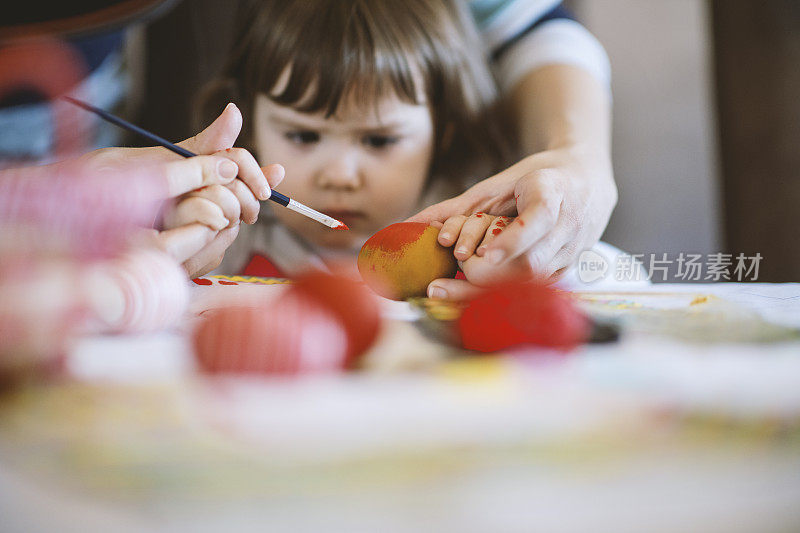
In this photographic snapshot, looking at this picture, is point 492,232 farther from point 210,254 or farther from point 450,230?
point 210,254

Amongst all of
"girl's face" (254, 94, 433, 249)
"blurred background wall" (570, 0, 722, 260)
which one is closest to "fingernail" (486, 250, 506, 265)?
"girl's face" (254, 94, 433, 249)

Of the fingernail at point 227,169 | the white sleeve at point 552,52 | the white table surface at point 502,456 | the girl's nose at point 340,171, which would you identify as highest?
the white sleeve at point 552,52

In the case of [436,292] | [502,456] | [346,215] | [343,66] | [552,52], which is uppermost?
[552,52]

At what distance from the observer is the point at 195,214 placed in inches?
17.9

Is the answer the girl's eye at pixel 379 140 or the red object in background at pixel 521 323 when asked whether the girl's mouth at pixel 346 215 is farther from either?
the red object in background at pixel 521 323

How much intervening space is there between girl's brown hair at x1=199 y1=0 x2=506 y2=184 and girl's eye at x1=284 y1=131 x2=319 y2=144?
31 millimetres

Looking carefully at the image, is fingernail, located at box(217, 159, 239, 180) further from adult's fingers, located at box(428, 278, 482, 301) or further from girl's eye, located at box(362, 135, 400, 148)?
girl's eye, located at box(362, 135, 400, 148)

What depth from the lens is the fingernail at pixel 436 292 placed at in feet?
1.48

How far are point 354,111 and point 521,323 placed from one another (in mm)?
559

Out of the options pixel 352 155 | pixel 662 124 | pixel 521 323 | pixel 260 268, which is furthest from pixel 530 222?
pixel 662 124

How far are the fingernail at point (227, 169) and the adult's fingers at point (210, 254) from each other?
53 mm

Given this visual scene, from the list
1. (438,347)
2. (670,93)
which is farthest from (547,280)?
(670,93)

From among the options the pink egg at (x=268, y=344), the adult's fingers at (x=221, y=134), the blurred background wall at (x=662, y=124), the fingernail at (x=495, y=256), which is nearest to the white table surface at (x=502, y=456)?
the pink egg at (x=268, y=344)

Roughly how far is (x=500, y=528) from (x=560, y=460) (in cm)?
3
